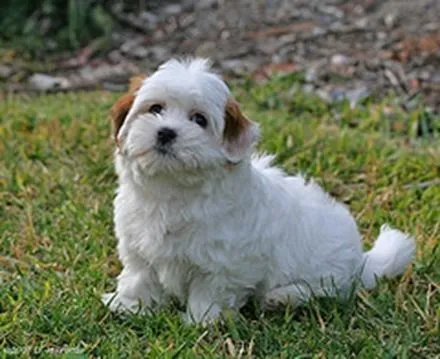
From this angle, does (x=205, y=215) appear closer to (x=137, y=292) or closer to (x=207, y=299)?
(x=207, y=299)

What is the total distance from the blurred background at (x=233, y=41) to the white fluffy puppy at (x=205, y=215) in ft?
12.2

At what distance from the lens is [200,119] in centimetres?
370

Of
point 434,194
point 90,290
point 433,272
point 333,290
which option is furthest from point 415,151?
point 90,290

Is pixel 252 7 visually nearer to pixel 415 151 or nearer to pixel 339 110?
pixel 339 110

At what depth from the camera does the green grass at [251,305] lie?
12.3 feet

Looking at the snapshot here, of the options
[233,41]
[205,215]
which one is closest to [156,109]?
[205,215]

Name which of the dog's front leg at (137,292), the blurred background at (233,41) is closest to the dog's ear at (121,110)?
the dog's front leg at (137,292)

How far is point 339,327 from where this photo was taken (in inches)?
152

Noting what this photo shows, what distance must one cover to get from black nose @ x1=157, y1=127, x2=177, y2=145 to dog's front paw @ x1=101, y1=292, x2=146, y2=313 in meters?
0.74

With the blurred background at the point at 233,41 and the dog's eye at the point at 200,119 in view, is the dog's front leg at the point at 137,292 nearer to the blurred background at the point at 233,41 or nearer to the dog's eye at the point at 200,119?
the dog's eye at the point at 200,119

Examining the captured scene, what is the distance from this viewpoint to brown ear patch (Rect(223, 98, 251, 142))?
12.3 ft

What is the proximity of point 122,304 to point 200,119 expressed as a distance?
853 mm

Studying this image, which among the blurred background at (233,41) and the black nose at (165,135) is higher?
the black nose at (165,135)

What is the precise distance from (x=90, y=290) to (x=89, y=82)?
4.49 m
